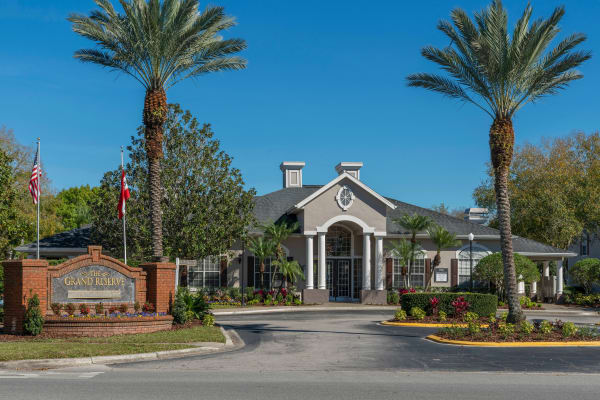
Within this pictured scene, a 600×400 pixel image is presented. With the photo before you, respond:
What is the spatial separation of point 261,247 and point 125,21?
15019 millimetres

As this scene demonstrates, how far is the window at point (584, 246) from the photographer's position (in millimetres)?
54731

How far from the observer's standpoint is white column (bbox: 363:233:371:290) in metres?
35.1

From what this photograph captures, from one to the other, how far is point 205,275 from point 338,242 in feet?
25.5

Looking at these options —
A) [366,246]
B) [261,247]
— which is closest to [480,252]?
[366,246]

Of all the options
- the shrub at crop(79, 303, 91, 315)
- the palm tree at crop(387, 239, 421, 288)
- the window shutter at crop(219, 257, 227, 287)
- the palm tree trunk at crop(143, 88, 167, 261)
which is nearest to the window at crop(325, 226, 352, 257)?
the palm tree at crop(387, 239, 421, 288)

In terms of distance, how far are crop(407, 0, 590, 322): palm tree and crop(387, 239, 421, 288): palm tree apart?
1465 cm

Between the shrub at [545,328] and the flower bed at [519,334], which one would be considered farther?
the shrub at [545,328]

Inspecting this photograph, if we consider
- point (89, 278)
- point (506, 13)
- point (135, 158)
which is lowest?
point (89, 278)

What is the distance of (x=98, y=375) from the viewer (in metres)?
12.2

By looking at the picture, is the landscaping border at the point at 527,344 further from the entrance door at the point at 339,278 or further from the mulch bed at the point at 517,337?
the entrance door at the point at 339,278

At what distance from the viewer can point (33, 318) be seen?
58.1 ft

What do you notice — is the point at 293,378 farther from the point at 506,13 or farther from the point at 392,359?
the point at 506,13

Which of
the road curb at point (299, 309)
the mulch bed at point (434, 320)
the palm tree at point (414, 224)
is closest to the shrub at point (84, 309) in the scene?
the road curb at point (299, 309)

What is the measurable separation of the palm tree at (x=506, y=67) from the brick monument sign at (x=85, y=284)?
34.4ft
